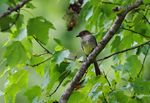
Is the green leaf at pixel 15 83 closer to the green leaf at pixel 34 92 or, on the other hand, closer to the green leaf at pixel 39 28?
the green leaf at pixel 34 92

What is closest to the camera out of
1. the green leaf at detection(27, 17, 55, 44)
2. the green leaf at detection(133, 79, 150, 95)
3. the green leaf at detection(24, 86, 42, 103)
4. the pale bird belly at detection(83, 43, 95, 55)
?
the green leaf at detection(27, 17, 55, 44)

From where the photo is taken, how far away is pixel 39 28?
1.86 metres

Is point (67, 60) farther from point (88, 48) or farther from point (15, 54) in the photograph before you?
point (88, 48)

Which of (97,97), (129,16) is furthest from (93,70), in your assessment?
(97,97)

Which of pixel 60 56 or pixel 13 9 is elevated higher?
pixel 13 9

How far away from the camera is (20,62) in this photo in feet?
6.56

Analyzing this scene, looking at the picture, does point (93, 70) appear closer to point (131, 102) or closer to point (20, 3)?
point (131, 102)

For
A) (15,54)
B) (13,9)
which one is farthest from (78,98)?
(13,9)

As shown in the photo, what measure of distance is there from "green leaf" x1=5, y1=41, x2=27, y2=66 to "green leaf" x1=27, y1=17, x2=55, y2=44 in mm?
80

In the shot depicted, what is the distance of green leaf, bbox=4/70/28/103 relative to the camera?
2.10 meters

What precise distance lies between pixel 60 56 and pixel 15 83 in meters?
0.22

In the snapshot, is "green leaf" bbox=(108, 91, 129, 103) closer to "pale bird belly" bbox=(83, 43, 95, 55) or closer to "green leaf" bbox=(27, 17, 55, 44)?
"green leaf" bbox=(27, 17, 55, 44)

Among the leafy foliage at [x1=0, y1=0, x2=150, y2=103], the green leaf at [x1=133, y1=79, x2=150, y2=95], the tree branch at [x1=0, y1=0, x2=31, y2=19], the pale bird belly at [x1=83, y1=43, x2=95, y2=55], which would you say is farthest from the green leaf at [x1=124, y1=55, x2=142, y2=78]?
the tree branch at [x1=0, y1=0, x2=31, y2=19]

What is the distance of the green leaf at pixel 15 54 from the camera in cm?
194
